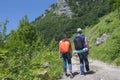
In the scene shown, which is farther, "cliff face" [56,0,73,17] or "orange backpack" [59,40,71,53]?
"cliff face" [56,0,73,17]

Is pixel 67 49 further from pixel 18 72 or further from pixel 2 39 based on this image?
pixel 2 39

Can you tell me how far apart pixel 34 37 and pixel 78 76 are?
30.2 m

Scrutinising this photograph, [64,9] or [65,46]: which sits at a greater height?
[64,9]

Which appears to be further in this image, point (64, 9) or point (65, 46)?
point (64, 9)

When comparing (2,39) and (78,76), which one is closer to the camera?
(78,76)

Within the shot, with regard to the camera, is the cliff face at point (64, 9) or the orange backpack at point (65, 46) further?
the cliff face at point (64, 9)

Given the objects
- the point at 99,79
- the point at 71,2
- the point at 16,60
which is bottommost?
the point at 99,79

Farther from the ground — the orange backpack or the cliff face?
the cliff face

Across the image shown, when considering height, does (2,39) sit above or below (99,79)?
above

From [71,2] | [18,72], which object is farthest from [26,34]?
[71,2]

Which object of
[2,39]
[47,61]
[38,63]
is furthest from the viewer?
[2,39]

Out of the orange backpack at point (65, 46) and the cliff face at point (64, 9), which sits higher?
the cliff face at point (64, 9)

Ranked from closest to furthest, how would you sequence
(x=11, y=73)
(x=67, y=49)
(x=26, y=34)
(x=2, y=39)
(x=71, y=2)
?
1. (x=11, y=73)
2. (x=67, y=49)
3. (x=2, y=39)
4. (x=26, y=34)
5. (x=71, y=2)

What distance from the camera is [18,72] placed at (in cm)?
1359
